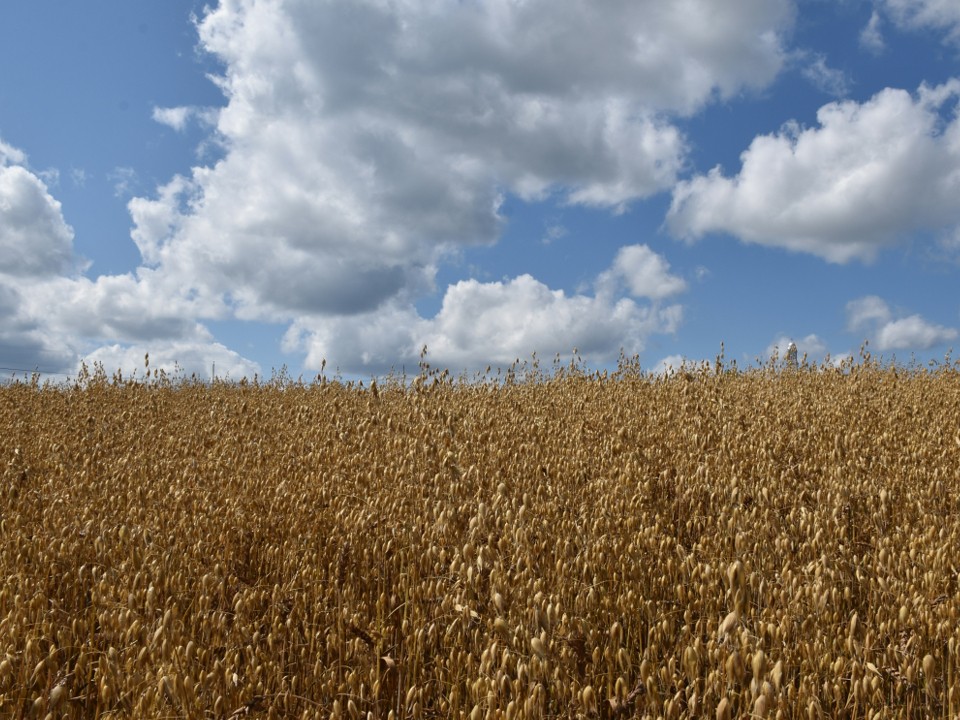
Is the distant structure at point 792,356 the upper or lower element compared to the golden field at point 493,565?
upper

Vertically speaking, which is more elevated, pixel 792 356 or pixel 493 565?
pixel 792 356

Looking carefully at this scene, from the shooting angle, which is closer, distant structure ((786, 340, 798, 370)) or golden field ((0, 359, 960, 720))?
golden field ((0, 359, 960, 720))

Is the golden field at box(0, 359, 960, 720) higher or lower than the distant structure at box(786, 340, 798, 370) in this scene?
lower

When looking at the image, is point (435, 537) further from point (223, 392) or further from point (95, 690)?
point (223, 392)

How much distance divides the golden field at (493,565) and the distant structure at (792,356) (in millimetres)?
4308

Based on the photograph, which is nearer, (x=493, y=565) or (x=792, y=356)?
(x=493, y=565)

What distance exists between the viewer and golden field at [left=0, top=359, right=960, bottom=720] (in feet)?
8.40

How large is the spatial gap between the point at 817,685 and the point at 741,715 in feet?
2.09

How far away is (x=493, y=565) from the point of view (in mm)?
3307

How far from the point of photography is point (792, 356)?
1204 centimetres

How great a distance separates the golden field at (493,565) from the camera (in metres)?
2.56

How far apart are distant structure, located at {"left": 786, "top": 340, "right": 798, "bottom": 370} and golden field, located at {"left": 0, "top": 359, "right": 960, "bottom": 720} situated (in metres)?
4.31

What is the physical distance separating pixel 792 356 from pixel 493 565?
10.2m

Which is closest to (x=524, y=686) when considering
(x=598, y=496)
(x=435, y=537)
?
(x=435, y=537)
